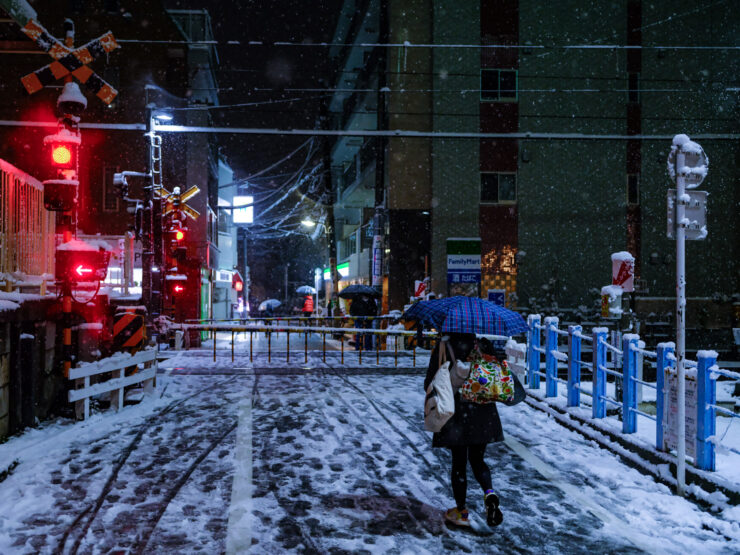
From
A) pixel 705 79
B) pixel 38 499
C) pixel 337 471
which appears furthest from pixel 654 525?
pixel 705 79

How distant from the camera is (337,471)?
23.4 feet

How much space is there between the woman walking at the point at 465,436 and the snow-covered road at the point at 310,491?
0.75 ft

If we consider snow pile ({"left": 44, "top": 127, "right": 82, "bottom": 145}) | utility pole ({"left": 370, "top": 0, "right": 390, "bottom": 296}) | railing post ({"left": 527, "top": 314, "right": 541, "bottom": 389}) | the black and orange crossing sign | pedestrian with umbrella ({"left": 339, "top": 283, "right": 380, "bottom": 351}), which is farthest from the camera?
utility pole ({"left": 370, "top": 0, "right": 390, "bottom": 296})

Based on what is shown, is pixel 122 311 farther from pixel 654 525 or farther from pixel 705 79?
pixel 705 79

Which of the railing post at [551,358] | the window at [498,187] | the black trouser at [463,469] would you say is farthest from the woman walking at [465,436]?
the window at [498,187]

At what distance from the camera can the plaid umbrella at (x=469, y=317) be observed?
510 centimetres

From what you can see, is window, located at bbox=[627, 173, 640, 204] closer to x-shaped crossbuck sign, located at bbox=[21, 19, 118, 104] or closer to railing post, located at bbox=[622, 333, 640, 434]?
railing post, located at bbox=[622, 333, 640, 434]

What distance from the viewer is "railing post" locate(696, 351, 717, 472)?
6.26m

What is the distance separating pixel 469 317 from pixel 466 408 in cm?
74

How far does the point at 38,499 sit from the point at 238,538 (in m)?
2.31

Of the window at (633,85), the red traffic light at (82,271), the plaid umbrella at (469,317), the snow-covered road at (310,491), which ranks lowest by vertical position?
the snow-covered road at (310,491)

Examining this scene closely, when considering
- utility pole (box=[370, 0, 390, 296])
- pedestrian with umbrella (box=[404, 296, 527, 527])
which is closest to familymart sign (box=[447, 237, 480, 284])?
pedestrian with umbrella (box=[404, 296, 527, 527])

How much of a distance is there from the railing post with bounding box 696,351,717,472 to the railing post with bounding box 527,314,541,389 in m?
6.00

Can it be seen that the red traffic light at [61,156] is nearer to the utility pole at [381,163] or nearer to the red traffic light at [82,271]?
the red traffic light at [82,271]
